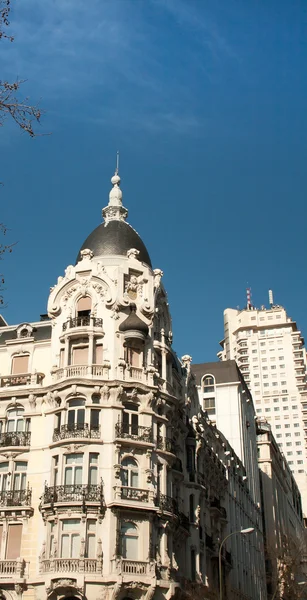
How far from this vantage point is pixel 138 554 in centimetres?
4491

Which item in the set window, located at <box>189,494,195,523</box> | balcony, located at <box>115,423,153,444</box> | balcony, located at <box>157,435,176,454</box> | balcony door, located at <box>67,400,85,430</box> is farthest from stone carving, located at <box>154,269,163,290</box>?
window, located at <box>189,494,195,523</box>

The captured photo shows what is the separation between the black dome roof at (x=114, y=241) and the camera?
55.5 m

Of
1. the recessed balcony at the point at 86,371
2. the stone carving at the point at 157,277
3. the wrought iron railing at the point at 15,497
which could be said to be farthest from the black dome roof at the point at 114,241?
the wrought iron railing at the point at 15,497

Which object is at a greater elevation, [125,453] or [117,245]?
[117,245]

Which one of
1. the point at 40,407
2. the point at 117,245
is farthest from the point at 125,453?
the point at 117,245

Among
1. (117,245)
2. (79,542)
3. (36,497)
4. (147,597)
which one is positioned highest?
(117,245)

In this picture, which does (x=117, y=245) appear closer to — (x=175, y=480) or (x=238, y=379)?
(x=175, y=480)

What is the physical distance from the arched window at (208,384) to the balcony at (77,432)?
45.5 m

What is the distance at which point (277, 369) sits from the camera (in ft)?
541

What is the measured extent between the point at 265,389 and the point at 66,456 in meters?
121

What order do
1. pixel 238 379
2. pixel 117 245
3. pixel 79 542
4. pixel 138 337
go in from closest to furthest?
pixel 79 542 → pixel 138 337 → pixel 117 245 → pixel 238 379

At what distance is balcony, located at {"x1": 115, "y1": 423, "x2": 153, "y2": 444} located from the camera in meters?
47.2

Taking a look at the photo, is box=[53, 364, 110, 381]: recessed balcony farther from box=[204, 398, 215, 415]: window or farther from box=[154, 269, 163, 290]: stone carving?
box=[204, 398, 215, 415]: window

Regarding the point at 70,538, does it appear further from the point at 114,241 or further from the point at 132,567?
the point at 114,241
